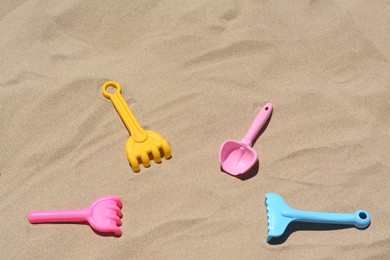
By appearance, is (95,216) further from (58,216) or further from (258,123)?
(258,123)

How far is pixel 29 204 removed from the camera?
160 cm

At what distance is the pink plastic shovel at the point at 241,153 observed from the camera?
1.65 m

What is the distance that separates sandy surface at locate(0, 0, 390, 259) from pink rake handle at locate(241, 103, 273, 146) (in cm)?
5

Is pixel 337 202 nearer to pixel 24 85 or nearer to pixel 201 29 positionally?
pixel 201 29

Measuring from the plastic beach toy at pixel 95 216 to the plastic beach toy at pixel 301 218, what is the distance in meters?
0.53

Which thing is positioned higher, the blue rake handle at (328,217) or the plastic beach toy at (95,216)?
the plastic beach toy at (95,216)

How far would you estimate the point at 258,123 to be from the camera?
5.59 feet

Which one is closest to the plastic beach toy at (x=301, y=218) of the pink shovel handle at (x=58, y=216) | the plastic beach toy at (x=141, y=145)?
the plastic beach toy at (x=141, y=145)

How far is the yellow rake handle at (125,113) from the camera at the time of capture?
1676 mm

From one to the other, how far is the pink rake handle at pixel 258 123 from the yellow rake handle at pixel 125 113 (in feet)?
1.26

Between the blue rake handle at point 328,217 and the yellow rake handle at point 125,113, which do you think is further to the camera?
the yellow rake handle at point 125,113

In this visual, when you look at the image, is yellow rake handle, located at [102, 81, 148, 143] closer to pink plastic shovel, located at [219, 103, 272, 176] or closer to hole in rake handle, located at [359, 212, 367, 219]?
pink plastic shovel, located at [219, 103, 272, 176]

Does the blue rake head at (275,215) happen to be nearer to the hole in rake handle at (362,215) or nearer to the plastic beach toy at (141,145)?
the hole in rake handle at (362,215)

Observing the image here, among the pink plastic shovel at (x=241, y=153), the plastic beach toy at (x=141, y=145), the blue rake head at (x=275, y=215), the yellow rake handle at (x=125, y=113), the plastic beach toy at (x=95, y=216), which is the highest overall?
the yellow rake handle at (x=125, y=113)
